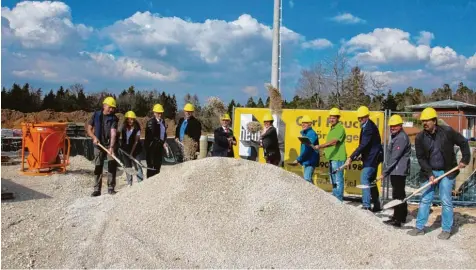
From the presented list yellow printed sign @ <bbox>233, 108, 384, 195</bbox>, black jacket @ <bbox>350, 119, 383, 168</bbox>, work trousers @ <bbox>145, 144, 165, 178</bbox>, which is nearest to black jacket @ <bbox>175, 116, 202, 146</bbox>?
work trousers @ <bbox>145, 144, 165, 178</bbox>

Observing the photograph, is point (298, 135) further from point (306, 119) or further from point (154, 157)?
point (154, 157)

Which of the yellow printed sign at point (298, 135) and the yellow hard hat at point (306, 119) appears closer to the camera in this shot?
the yellow hard hat at point (306, 119)

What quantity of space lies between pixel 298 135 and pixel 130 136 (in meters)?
3.34

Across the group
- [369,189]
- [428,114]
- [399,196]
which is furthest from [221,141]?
[428,114]

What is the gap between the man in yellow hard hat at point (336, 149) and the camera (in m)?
7.94

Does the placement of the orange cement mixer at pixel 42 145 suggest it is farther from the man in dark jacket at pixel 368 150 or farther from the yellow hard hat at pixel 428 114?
the yellow hard hat at pixel 428 114

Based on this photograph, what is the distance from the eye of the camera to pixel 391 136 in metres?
7.32

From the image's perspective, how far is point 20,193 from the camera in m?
8.70

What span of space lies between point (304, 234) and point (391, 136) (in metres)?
2.72

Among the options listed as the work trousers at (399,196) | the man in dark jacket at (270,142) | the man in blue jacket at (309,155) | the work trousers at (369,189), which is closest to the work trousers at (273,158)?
the man in dark jacket at (270,142)

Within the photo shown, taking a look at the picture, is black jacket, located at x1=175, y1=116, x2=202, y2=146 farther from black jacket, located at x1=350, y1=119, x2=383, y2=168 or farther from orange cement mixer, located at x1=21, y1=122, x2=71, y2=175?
orange cement mixer, located at x1=21, y1=122, x2=71, y2=175

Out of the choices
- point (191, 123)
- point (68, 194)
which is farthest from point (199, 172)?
point (68, 194)

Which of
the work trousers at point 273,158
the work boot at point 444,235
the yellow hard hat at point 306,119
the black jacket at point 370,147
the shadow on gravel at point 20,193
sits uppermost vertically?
the yellow hard hat at point 306,119

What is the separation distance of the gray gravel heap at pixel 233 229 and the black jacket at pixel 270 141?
125cm
